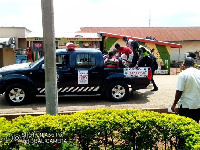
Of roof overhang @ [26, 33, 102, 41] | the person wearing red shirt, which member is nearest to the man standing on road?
the person wearing red shirt

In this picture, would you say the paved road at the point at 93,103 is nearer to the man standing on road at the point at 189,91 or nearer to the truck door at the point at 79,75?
the truck door at the point at 79,75

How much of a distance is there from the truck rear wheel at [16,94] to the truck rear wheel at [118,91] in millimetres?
2742

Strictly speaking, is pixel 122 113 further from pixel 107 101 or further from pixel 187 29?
pixel 187 29

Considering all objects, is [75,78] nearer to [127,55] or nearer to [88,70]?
[88,70]

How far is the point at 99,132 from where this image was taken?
11.8 ft

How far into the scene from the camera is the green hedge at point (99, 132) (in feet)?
11.0

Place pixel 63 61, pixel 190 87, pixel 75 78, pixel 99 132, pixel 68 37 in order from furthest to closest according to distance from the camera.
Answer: pixel 68 37, pixel 63 61, pixel 75 78, pixel 190 87, pixel 99 132

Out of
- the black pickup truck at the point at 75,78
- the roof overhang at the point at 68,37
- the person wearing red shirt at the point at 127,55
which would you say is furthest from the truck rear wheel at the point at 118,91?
the roof overhang at the point at 68,37

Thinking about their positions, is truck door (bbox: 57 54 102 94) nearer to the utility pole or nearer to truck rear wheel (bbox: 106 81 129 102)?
truck rear wheel (bbox: 106 81 129 102)

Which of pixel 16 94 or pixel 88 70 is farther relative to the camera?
pixel 88 70

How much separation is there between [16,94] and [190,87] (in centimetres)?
563

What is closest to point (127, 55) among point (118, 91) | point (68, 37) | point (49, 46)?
point (118, 91)

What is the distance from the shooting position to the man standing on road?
4.40m

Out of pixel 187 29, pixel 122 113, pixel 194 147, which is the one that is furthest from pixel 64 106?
pixel 187 29
